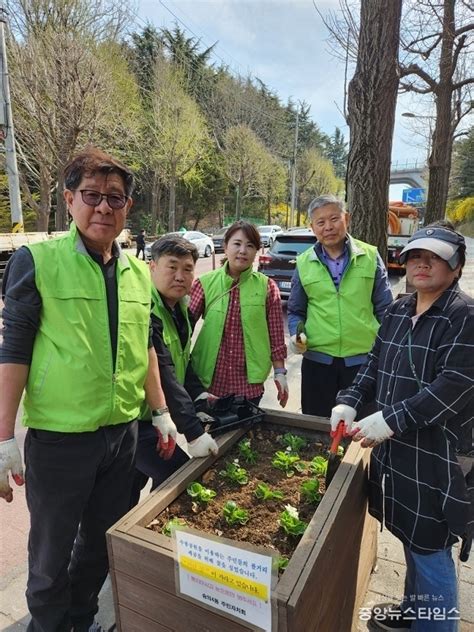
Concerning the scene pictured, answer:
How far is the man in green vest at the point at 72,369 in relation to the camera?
151cm

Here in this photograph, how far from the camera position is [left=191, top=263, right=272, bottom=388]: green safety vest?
8.24ft

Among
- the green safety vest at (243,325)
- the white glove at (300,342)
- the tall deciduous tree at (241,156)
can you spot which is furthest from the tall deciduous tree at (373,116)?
the tall deciduous tree at (241,156)

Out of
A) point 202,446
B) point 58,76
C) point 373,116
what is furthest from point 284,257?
point 58,76

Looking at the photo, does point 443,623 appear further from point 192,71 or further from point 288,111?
point 288,111

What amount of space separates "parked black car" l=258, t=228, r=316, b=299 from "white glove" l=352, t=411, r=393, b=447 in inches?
291

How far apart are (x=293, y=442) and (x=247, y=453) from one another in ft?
0.87

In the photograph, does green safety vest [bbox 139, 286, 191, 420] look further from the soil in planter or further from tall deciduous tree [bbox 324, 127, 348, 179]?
tall deciduous tree [bbox 324, 127, 348, 179]

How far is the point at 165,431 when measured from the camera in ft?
6.39

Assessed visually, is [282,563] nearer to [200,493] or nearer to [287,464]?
[200,493]

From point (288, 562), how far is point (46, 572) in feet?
2.99

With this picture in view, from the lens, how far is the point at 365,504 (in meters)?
2.03

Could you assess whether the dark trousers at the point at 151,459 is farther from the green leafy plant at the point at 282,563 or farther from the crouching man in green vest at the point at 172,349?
the green leafy plant at the point at 282,563

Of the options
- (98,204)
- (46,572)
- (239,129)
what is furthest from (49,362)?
(239,129)

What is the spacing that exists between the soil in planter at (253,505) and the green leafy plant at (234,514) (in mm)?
20
